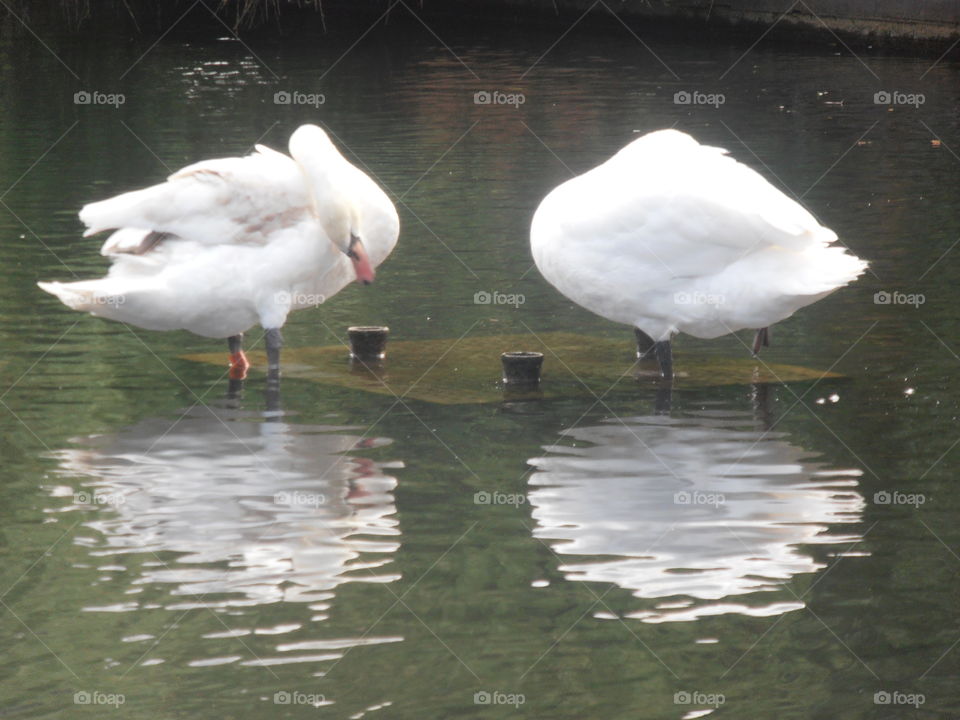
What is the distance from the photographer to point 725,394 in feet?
29.6

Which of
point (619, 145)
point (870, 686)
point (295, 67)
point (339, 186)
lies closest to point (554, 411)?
point (339, 186)

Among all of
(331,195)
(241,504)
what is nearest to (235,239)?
(331,195)

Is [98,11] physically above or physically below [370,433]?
above

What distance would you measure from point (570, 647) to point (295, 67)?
79.0 ft

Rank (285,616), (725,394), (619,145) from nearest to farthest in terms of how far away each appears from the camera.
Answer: (285,616), (725,394), (619,145)

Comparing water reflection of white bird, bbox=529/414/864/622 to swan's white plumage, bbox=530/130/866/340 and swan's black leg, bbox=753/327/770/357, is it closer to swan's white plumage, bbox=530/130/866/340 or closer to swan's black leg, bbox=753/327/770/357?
swan's white plumage, bbox=530/130/866/340

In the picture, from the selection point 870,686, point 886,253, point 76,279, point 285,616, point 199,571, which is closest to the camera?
point 870,686

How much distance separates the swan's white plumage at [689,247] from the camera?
8.54 metres

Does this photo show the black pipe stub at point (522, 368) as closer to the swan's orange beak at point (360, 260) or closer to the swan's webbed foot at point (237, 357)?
the swan's orange beak at point (360, 260)

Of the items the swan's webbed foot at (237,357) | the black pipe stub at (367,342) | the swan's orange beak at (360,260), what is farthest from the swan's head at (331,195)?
the swan's webbed foot at (237,357)

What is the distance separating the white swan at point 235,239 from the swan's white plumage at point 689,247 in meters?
1.16

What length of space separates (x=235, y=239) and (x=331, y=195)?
0.63 m

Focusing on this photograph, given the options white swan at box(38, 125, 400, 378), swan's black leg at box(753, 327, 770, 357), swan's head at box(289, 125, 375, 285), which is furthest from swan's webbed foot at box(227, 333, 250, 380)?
swan's black leg at box(753, 327, 770, 357)

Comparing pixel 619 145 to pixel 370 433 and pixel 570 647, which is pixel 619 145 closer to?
pixel 370 433
